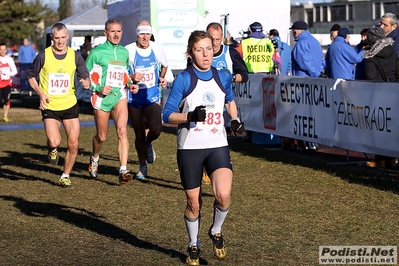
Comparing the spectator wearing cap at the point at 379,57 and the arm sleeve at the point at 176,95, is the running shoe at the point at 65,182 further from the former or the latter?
the arm sleeve at the point at 176,95

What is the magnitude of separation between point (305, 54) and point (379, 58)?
286 centimetres

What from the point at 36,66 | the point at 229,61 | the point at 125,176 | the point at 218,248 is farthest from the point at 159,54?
the point at 218,248

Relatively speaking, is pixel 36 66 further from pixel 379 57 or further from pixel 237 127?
pixel 237 127

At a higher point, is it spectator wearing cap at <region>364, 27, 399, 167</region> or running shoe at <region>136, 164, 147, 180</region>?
spectator wearing cap at <region>364, 27, 399, 167</region>

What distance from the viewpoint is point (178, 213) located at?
9.56m

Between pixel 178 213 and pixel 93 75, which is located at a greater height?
pixel 93 75

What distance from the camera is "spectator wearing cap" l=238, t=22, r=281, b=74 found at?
55.7 ft

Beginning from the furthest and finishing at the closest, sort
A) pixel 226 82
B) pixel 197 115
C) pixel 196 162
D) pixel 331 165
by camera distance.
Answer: pixel 331 165
pixel 226 82
pixel 196 162
pixel 197 115

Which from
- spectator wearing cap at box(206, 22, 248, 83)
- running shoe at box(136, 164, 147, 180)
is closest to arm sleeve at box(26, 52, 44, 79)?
running shoe at box(136, 164, 147, 180)

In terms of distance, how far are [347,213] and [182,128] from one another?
3008 millimetres

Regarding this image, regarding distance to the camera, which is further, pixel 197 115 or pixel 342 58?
pixel 342 58

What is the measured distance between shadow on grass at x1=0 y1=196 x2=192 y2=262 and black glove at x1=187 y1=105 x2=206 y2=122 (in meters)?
1.33

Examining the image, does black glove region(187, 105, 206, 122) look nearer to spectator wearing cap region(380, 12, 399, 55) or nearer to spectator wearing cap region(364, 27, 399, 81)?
spectator wearing cap region(364, 27, 399, 81)

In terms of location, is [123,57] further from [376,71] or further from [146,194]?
[376,71]
